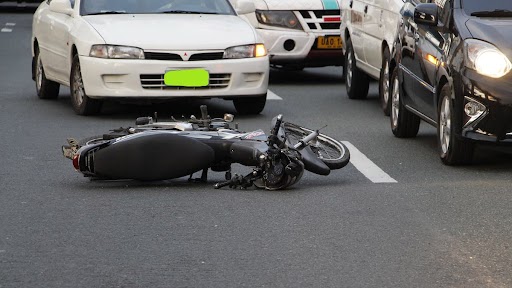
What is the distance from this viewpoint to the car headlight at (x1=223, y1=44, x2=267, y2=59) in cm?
1380

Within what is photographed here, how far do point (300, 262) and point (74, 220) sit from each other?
171cm

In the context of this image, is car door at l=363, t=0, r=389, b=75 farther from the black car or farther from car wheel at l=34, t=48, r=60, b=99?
car wheel at l=34, t=48, r=60, b=99

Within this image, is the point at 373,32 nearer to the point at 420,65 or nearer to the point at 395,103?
the point at 395,103

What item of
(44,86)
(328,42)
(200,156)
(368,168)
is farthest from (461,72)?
(328,42)

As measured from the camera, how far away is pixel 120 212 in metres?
8.34

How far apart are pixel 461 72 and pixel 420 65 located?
1.31 meters

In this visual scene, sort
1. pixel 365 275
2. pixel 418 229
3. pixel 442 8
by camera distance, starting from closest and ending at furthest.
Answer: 1. pixel 365 275
2. pixel 418 229
3. pixel 442 8

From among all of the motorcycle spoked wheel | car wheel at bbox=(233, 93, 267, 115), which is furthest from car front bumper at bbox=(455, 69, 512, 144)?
car wheel at bbox=(233, 93, 267, 115)

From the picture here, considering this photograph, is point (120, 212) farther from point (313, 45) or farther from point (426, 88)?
point (313, 45)

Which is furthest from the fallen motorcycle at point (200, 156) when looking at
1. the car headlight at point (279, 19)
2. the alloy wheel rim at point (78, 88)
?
the car headlight at point (279, 19)

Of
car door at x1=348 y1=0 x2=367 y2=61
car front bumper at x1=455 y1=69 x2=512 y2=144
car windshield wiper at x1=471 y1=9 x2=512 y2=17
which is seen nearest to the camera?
car front bumper at x1=455 y1=69 x2=512 y2=144

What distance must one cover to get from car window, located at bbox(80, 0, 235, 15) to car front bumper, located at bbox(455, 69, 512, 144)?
16.9ft

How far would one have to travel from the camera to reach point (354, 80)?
1642cm

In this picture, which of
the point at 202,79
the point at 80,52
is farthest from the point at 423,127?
the point at 80,52
